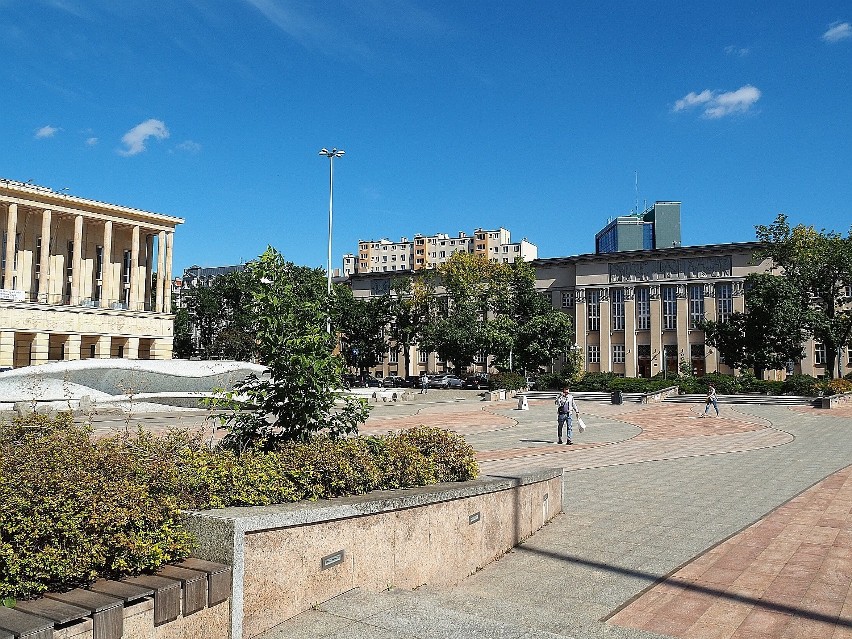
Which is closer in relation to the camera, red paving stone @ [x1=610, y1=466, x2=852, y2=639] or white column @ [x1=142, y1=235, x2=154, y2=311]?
red paving stone @ [x1=610, y1=466, x2=852, y2=639]

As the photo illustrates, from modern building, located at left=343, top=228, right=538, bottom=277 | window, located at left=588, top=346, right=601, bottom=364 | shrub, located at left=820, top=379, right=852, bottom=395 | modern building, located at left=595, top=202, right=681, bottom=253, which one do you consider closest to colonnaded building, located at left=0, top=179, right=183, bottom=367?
window, located at left=588, top=346, right=601, bottom=364

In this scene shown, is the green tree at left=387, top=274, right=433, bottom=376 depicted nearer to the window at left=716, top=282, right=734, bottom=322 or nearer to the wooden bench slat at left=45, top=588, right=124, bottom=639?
the window at left=716, top=282, right=734, bottom=322

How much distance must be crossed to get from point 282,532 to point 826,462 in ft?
51.1

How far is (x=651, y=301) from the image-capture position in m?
74.5

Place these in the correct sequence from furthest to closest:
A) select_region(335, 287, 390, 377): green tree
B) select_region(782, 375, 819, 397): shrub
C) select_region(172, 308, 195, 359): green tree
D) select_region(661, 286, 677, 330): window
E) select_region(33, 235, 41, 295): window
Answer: select_region(335, 287, 390, 377): green tree < select_region(661, 286, 677, 330): window < select_region(172, 308, 195, 359): green tree < select_region(33, 235, 41, 295): window < select_region(782, 375, 819, 397): shrub

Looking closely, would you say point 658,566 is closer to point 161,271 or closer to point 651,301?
point 161,271

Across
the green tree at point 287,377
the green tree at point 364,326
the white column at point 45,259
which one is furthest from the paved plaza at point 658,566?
the green tree at point 364,326

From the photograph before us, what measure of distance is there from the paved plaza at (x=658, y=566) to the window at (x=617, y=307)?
60271mm

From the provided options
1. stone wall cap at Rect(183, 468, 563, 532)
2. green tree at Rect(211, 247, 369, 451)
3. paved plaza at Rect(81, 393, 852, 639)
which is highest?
green tree at Rect(211, 247, 369, 451)

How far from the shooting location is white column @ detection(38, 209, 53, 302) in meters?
51.6

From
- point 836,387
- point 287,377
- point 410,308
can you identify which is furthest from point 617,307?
point 287,377

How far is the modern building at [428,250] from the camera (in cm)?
13562

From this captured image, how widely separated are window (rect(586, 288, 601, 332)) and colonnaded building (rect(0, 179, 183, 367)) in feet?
143

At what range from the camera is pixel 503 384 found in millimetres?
52125
